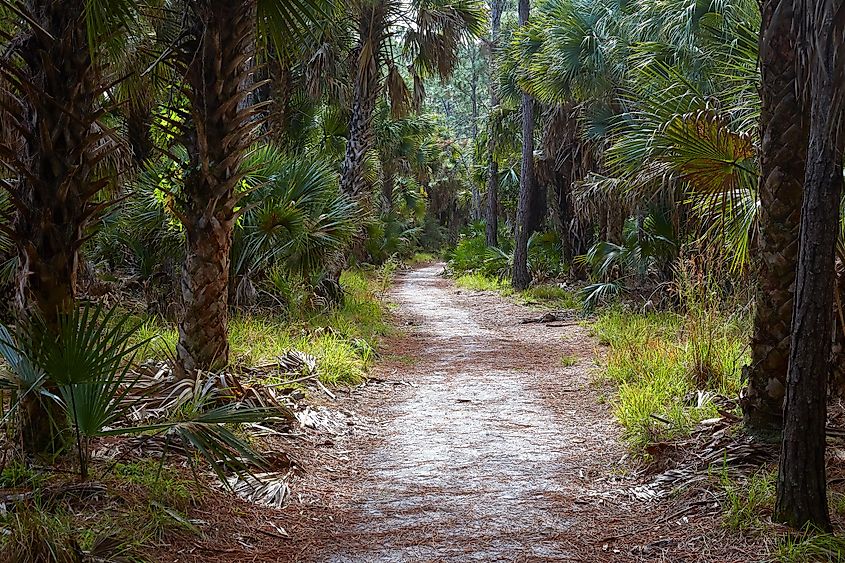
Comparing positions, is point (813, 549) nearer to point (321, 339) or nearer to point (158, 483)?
point (158, 483)

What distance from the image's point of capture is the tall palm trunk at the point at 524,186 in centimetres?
1780

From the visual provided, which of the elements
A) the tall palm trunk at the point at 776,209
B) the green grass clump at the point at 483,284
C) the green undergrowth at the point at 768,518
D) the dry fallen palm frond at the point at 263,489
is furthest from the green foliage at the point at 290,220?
the green grass clump at the point at 483,284

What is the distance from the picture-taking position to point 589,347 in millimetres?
10133

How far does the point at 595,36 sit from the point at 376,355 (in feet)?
26.5

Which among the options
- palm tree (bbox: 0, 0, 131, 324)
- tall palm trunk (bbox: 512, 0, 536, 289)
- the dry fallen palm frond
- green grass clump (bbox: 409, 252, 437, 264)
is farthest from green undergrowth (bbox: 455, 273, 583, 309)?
green grass clump (bbox: 409, 252, 437, 264)

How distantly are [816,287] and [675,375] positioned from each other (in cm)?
330

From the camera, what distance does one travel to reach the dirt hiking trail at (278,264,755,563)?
12.8 feet

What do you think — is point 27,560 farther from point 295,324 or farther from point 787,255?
point 295,324

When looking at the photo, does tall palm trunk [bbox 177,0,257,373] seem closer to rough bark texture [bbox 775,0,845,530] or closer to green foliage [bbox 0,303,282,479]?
green foliage [bbox 0,303,282,479]

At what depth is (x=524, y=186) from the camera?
18.5m

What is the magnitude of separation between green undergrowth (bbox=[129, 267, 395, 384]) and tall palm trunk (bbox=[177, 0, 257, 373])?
17.0 inches

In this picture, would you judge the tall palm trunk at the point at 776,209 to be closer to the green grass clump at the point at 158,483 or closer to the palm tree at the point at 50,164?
the green grass clump at the point at 158,483

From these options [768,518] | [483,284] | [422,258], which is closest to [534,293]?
[483,284]

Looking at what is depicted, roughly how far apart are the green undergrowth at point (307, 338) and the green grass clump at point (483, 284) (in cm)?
780
